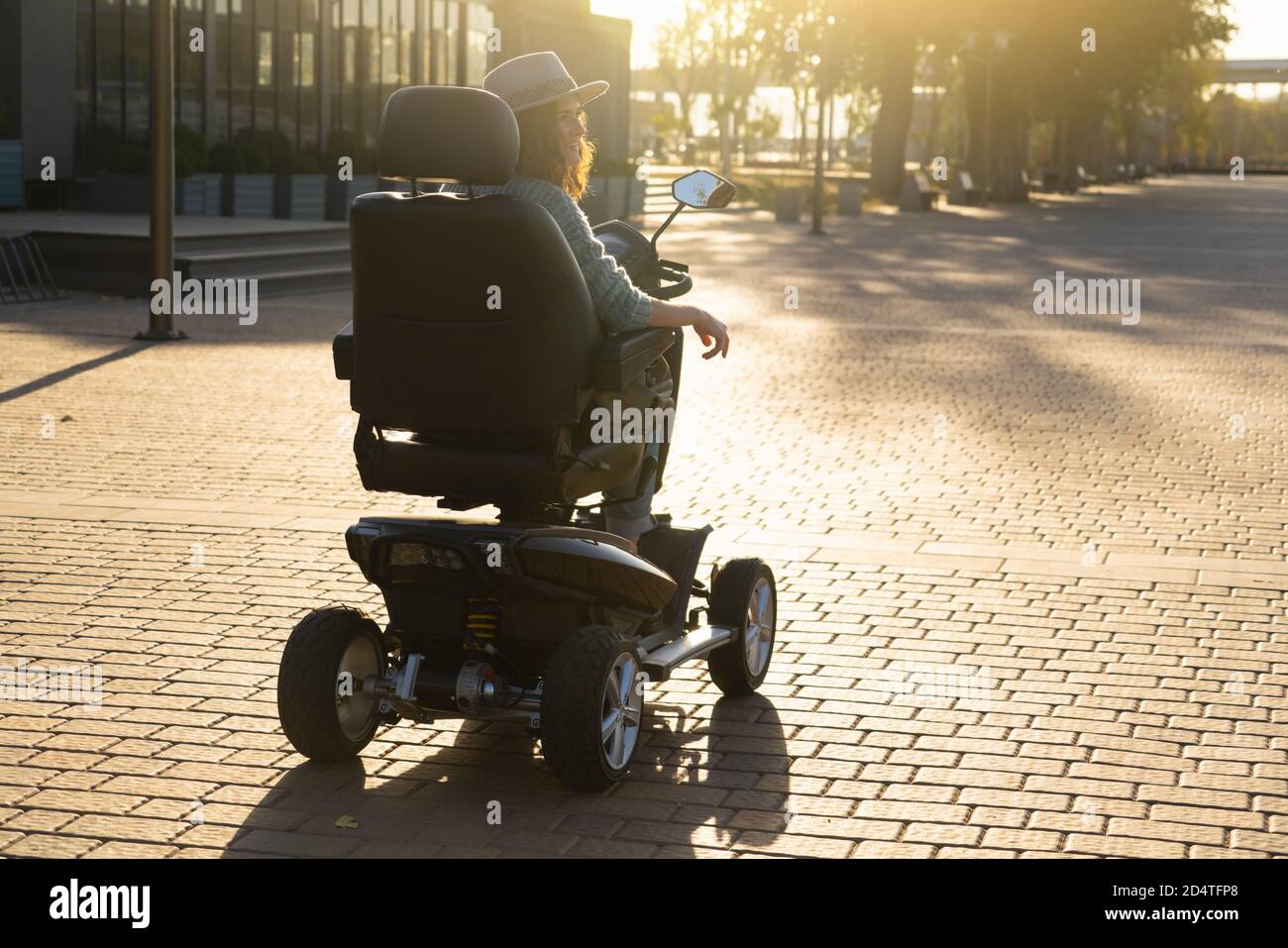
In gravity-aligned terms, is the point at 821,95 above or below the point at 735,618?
above

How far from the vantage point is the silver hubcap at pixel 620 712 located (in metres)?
4.70

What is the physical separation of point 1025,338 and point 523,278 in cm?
1356

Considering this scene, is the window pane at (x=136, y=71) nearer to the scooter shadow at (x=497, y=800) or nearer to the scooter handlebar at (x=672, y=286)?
the scooter handlebar at (x=672, y=286)

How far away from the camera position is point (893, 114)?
51969 mm

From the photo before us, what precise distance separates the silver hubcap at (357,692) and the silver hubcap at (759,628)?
1.24m

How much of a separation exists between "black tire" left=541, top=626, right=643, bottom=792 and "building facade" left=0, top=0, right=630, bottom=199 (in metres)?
22.1

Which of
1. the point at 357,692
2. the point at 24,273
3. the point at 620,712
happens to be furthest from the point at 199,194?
the point at 620,712

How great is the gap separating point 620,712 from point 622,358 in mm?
922

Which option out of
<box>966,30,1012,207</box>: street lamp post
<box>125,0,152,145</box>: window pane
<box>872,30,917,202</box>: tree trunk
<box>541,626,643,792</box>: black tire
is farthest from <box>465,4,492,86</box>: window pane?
<box>541,626,643,792</box>: black tire

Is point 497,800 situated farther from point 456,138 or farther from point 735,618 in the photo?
point 456,138

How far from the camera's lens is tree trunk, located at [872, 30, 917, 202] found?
167 feet

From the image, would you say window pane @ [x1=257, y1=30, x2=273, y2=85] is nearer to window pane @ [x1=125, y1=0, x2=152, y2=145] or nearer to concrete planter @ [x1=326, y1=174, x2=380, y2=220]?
window pane @ [x1=125, y1=0, x2=152, y2=145]

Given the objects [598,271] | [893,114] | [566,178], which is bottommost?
[598,271]
